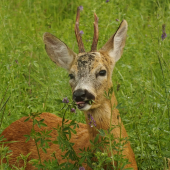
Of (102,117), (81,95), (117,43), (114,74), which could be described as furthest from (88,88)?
(114,74)

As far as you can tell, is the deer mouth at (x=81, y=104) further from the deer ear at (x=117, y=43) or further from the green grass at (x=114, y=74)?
the deer ear at (x=117, y=43)

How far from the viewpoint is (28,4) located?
24.5 ft

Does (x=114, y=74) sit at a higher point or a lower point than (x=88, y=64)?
lower

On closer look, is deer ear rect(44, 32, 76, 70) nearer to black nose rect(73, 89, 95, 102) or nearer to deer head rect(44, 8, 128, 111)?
deer head rect(44, 8, 128, 111)

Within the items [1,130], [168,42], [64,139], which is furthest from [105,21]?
[64,139]

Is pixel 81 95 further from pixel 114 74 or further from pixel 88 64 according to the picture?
pixel 114 74

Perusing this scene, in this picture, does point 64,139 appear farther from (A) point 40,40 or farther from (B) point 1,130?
(A) point 40,40

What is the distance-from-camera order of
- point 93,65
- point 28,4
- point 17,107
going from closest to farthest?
point 93,65, point 17,107, point 28,4

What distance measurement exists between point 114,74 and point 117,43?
0.79 meters

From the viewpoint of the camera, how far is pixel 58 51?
4.24 m

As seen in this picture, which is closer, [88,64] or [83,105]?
[83,105]

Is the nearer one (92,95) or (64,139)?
(64,139)

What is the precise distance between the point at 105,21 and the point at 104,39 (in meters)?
0.43

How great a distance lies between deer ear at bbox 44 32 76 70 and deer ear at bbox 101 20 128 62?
0.35m
